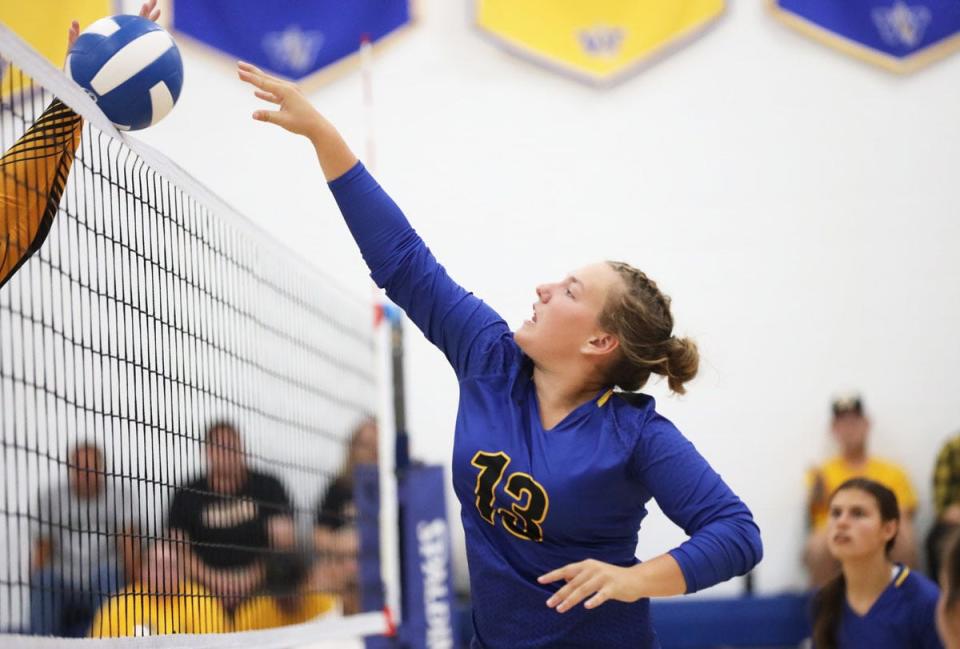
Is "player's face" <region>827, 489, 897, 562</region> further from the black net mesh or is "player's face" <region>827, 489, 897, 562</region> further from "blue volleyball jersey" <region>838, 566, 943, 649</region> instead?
the black net mesh

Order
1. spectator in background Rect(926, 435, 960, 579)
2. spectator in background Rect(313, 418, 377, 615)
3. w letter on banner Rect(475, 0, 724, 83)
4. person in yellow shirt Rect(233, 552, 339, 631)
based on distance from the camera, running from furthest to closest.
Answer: w letter on banner Rect(475, 0, 724, 83) < spectator in background Rect(926, 435, 960, 579) < spectator in background Rect(313, 418, 377, 615) < person in yellow shirt Rect(233, 552, 339, 631)

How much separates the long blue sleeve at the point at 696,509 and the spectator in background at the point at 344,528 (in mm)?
3892

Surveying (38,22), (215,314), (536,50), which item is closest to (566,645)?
(215,314)

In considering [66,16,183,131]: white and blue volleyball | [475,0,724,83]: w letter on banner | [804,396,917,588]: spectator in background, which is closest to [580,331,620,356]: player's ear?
[66,16,183,131]: white and blue volleyball

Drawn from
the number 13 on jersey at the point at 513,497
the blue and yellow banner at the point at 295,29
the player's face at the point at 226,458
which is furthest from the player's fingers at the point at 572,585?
the blue and yellow banner at the point at 295,29

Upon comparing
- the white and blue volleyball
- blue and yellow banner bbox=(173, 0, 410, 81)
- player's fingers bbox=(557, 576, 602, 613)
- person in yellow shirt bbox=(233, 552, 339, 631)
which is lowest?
person in yellow shirt bbox=(233, 552, 339, 631)

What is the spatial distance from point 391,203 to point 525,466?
2.55 feet

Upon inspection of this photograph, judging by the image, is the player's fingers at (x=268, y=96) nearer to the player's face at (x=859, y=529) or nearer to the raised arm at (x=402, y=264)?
the raised arm at (x=402, y=264)

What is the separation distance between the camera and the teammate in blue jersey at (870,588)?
4992 millimetres

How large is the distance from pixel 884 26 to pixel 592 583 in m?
6.64

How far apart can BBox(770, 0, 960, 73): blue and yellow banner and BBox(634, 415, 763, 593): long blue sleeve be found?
596cm

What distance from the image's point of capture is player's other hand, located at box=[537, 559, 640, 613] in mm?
2367

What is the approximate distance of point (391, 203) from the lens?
299 cm

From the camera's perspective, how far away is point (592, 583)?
237 centimetres
